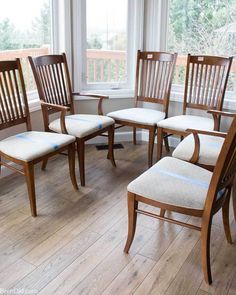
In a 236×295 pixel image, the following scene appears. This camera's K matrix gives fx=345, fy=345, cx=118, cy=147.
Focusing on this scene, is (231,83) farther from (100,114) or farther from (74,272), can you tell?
(74,272)

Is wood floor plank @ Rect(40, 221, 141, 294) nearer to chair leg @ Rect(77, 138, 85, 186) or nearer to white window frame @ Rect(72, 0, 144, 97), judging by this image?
chair leg @ Rect(77, 138, 85, 186)

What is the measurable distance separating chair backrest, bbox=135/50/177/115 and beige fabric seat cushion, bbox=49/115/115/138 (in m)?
0.65

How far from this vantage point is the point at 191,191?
5.90 ft

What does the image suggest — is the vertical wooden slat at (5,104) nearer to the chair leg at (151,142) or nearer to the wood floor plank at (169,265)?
the chair leg at (151,142)

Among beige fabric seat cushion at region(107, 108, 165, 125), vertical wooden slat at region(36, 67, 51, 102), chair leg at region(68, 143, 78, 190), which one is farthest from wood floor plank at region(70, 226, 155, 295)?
vertical wooden slat at region(36, 67, 51, 102)

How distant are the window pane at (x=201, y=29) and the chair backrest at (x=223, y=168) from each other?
189cm

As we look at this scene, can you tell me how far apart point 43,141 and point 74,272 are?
1.02 metres

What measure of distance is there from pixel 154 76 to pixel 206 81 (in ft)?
1.79

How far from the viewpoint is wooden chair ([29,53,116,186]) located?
2.82 metres

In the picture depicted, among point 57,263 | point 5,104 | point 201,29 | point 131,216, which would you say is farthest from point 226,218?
point 201,29

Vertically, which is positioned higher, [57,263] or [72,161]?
[72,161]

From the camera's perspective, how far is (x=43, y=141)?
99.9 inches

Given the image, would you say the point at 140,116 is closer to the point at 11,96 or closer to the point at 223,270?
the point at 11,96

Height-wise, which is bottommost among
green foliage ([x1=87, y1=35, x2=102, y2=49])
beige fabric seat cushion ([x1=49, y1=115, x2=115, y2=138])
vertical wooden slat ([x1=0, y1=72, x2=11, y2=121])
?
beige fabric seat cushion ([x1=49, y1=115, x2=115, y2=138])
